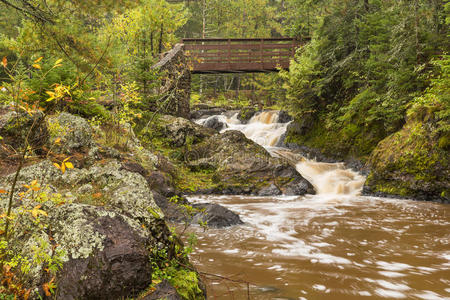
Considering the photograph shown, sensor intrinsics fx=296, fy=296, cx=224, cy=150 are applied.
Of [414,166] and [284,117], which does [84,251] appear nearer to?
[414,166]

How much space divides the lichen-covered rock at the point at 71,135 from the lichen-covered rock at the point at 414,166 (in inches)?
319

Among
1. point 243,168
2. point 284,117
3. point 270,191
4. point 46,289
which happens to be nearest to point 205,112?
point 284,117

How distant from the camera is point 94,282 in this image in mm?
2207

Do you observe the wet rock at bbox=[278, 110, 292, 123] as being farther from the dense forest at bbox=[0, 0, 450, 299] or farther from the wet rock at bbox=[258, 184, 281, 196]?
the wet rock at bbox=[258, 184, 281, 196]

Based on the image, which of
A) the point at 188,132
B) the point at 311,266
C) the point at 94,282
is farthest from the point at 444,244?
the point at 188,132

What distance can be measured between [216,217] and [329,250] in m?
2.25

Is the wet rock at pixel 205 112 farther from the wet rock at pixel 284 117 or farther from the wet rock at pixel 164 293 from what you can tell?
the wet rock at pixel 164 293

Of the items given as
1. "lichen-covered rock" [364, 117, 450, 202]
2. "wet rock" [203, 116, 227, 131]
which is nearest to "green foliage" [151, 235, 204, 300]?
"lichen-covered rock" [364, 117, 450, 202]

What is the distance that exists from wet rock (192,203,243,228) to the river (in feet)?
0.81

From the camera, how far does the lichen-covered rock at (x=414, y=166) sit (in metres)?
7.82

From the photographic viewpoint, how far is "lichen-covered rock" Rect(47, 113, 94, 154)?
4023 millimetres

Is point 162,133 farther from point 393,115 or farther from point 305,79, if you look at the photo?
point 393,115

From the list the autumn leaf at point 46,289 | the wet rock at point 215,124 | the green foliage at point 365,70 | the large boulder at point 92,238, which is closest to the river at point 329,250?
the large boulder at point 92,238

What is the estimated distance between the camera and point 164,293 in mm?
2396
